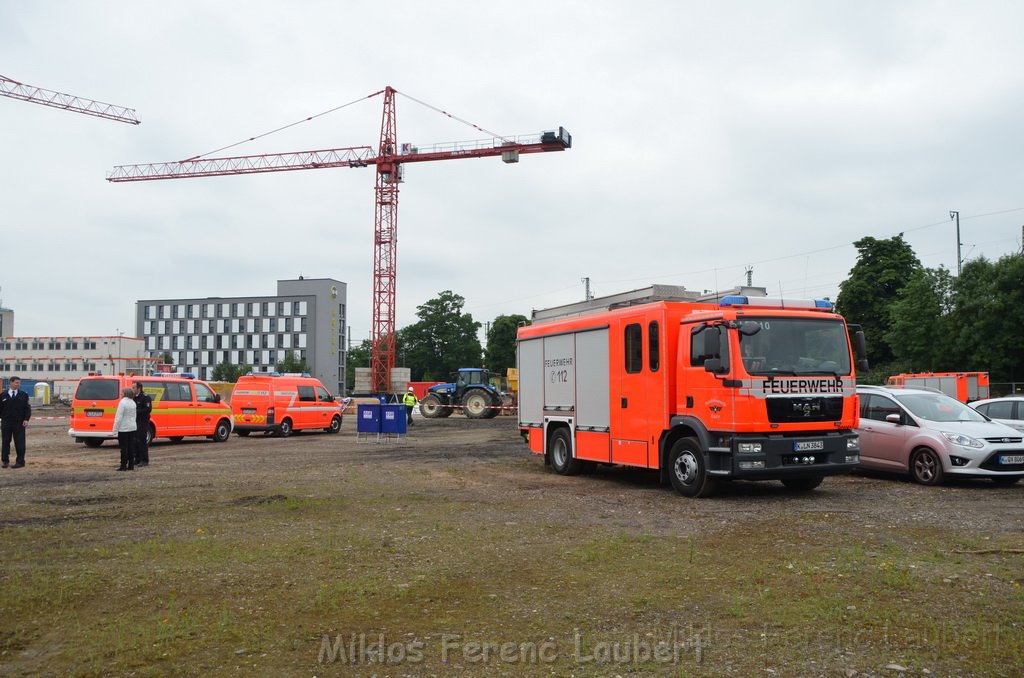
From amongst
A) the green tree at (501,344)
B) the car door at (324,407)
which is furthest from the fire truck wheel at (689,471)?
the green tree at (501,344)

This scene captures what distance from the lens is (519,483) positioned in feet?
44.5

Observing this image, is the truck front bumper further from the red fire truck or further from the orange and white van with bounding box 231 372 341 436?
the red fire truck

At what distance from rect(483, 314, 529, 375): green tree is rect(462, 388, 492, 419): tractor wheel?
60857 millimetres

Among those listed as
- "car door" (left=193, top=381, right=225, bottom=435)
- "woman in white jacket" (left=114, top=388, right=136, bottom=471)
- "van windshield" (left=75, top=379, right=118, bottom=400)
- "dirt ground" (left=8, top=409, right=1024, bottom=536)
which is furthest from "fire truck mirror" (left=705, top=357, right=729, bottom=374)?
"car door" (left=193, top=381, right=225, bottom=435)

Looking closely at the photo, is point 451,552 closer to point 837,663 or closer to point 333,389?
point 837,663

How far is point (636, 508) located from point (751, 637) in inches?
217

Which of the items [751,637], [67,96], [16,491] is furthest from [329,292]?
[751,637]

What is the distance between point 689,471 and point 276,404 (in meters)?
18.1

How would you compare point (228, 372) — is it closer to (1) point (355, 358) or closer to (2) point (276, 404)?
(1) point (355, 358)

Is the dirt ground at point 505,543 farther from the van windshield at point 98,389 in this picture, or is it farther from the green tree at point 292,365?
the green tree at point 292,365

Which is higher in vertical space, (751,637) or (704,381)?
(704,381)

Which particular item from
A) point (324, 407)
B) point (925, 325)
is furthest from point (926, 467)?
point (925, 325)

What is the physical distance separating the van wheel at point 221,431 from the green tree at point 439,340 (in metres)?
78.4

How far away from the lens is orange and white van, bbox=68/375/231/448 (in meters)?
21.0
